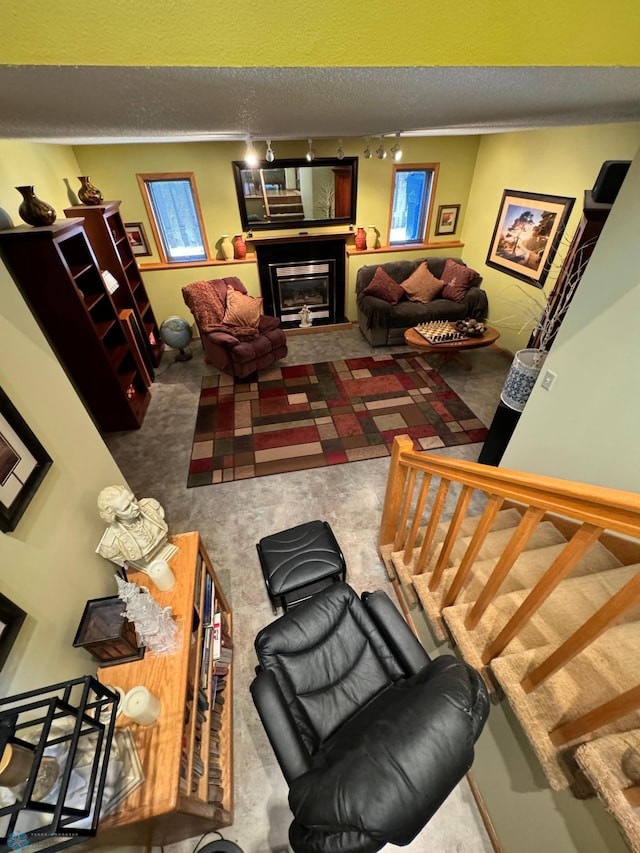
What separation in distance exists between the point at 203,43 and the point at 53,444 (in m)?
1.33

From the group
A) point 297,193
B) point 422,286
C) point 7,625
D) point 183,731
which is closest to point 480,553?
point 183,731

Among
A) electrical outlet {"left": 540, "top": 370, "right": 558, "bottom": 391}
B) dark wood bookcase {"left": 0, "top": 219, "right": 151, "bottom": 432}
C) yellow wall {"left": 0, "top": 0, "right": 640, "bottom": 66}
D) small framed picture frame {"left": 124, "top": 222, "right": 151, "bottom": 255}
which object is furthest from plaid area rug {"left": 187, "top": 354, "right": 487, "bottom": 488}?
yellow wall {"left": 0, "top": 0, "right": 640, "bottom": 66}

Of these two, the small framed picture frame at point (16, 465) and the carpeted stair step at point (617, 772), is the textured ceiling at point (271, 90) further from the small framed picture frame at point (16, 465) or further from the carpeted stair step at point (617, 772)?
the carpeted stair step at point (617, 772)

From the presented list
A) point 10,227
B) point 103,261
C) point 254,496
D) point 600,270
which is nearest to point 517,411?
point 600,270

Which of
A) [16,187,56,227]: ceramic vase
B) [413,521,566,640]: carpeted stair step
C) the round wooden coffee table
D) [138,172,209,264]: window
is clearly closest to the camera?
[413,521,566,640]: carpeted stair step

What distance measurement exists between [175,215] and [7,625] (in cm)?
494

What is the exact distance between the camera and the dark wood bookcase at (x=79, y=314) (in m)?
2.51

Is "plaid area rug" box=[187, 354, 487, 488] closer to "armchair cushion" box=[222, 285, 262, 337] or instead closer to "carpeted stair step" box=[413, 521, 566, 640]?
"armchair cushion" box=[222, 285, 262, 337]

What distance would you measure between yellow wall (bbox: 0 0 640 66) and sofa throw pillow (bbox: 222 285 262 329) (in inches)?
153

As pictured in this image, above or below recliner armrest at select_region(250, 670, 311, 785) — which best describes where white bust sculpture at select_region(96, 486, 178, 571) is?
above

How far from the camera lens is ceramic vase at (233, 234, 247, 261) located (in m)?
4.58

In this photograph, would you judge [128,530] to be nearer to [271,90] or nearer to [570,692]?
[271,90]

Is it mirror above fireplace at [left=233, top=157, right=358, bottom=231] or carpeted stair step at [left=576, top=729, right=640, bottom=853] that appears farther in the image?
mirror above fireplace at [left=233, top=157, right=358, bottom=231]

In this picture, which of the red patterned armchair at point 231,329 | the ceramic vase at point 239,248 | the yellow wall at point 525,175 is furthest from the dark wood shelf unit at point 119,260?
the yellow wall at point 525,175
